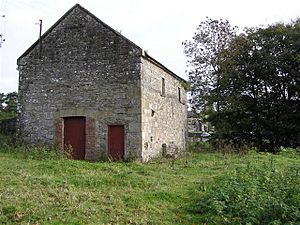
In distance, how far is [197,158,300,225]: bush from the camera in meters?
6.04

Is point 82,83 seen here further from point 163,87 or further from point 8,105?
point 8,105

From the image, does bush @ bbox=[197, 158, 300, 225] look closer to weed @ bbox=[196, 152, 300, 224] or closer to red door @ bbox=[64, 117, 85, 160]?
weed @ bbox=[196, 152, 300, 224]

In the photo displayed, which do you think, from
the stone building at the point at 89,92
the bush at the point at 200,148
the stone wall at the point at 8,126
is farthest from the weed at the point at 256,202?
the bush at the point at 200,148

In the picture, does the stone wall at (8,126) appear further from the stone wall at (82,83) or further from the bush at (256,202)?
the bush at (256,202)

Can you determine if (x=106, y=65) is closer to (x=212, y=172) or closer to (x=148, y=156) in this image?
A: (x=148, y=156)

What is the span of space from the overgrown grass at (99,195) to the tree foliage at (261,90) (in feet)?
38.3

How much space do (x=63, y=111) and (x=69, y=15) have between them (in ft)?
14.9

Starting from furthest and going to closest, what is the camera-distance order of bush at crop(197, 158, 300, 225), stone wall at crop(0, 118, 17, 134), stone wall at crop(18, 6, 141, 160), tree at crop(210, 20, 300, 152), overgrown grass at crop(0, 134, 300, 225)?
tree at crop(210, 20, 300, 152), stone wall at crop(0, 118, 17, 134), stone wall at crop(18, 6, 141, 160), overgrown grass at crop(0, 134, 300, 225), bush at crop(197, 158, 300, 225)

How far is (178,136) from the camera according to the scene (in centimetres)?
2166

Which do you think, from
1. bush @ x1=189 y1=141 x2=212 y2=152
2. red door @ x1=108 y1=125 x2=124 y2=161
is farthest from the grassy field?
bush @ x1=189 y1=141 x2=212 y2=152

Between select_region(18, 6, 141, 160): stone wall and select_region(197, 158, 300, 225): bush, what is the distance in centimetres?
760

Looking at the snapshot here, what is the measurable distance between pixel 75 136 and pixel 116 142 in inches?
80.5

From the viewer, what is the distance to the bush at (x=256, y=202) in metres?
6.04

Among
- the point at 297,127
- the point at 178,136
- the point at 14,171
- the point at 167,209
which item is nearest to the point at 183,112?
the point at 178,136
